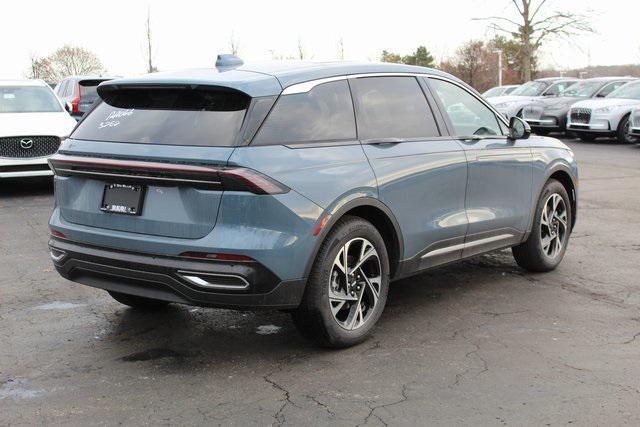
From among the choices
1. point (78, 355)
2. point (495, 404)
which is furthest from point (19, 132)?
point (495, 404)

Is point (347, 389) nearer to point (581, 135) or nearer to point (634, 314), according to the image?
point (634, 314)

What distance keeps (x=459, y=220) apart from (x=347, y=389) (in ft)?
6.08

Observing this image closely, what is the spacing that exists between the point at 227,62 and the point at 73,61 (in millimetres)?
54117

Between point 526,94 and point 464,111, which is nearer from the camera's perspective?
point 464,111

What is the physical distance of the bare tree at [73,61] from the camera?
55.0 metres

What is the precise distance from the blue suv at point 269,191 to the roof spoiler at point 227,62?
3.1 inches

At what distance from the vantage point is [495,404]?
3924mm

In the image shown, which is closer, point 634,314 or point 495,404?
point 495,404

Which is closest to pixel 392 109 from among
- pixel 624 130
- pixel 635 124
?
pixel 635 124

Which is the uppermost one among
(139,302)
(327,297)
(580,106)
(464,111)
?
(464,111)

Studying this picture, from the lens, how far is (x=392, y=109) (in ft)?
17.3

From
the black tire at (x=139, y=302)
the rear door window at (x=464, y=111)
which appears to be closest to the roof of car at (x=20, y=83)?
the black tire at (x=139, y=302)

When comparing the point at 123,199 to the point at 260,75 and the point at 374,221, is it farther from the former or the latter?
the point at 374,221

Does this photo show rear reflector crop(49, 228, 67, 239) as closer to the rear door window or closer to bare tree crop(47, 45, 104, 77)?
the rear door window
